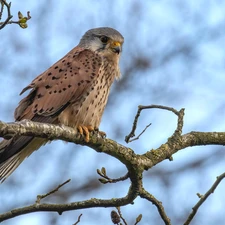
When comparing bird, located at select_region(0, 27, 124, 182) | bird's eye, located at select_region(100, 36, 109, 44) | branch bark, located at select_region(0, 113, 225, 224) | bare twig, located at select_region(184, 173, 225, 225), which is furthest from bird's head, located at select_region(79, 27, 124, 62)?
bare twig, located at select_region(184, 173, 225, 225)

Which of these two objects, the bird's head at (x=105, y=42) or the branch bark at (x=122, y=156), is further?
the bird's head at (x=105, y=42)

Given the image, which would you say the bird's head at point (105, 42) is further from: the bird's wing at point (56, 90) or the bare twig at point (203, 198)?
the bare twig at point (203, 198)

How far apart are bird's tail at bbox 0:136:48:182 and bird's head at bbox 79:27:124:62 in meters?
1.31

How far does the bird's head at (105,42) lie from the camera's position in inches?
255

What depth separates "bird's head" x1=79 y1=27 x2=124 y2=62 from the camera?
6.48 m

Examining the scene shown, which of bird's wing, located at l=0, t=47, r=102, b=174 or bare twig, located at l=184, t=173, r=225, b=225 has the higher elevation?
bird's wing, located at l=0, t=47, r=102, b=174

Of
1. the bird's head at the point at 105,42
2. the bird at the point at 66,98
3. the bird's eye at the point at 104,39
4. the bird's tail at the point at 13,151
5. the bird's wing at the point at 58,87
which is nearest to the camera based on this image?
the bird's tail at the point at 13,151

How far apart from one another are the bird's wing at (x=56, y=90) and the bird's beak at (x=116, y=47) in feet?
1.07

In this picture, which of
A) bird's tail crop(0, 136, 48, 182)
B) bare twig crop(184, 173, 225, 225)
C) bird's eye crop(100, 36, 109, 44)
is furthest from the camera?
bird's eye crop(100, 36, 109, 44)

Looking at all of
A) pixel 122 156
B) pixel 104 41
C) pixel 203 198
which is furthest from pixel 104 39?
pixel 203 198

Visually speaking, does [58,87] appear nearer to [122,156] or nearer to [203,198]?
[122,156]

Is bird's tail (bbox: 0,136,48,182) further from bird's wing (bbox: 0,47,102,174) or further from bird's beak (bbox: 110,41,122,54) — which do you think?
bird's beak (bbox: 110,41,122,54)

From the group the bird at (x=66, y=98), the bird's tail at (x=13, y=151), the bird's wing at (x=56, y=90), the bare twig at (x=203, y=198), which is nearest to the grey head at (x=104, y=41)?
the bird at (x=66, y=98)

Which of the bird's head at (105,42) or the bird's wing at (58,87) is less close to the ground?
the bird's head at (105,42)
